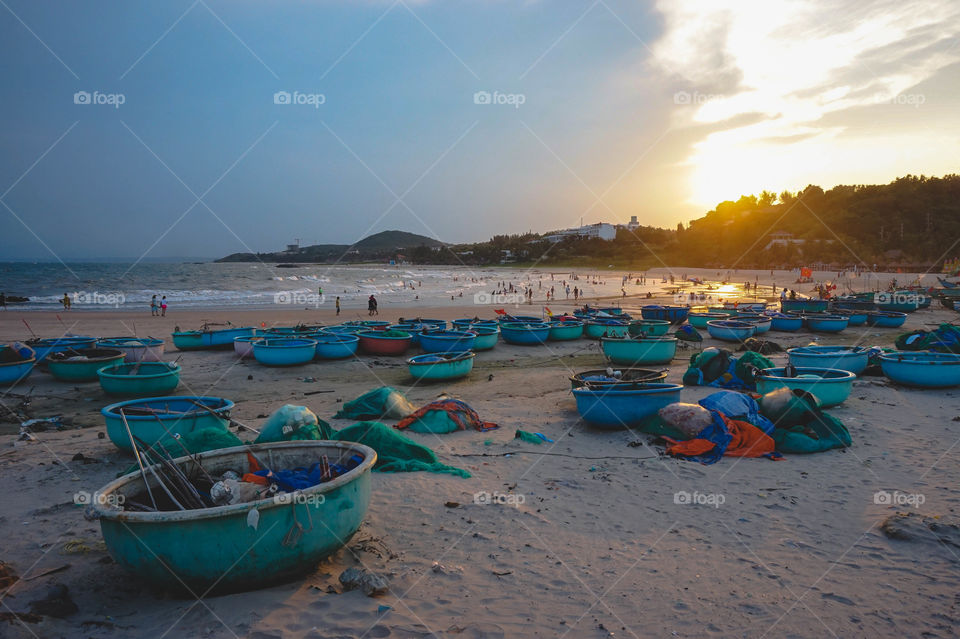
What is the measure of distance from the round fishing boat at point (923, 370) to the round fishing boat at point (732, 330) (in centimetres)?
976

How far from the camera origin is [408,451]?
8.13 m

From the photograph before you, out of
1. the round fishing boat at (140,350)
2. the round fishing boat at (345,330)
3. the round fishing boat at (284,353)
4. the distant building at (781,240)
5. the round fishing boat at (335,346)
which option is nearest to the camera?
the round fishing boat at (140,350)

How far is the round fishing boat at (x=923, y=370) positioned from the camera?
1222 cm

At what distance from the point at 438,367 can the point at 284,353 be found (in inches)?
219

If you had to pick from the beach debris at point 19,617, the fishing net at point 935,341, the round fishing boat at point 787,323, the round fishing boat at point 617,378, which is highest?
the fishing net at point 935,341

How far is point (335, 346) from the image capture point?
1897cm

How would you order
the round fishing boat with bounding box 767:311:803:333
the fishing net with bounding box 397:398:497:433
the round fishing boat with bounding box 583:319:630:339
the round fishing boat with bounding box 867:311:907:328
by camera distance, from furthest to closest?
the round fishing boat with bounding box 867:311:907:328, the round fishing boat with bounding box 767:311:803:333, the round fishing boat with bounding box 583:319:630:339, the fishing net with bounding box 397:398:497:433

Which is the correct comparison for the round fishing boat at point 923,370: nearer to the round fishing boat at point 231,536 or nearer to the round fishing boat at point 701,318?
the round fishing boat at point 231,536

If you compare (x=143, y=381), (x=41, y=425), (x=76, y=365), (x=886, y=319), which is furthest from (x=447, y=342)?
(x=886, y=319)

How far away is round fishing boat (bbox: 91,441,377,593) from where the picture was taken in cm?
425

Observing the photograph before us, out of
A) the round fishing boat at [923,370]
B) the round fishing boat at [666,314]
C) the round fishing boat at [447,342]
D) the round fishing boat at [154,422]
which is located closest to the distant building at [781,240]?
the round fishing boat at [666,314]

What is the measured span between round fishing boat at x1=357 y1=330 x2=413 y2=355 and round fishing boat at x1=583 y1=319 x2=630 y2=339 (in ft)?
26.1

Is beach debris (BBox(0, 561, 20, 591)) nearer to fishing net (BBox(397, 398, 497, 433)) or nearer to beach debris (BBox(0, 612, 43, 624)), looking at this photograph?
beach debris (BBox(0, 612, 43, 624))

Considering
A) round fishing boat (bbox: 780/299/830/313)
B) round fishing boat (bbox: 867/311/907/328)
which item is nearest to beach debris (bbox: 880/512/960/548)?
round fishing boat (bbox: 867/311/907/328)
